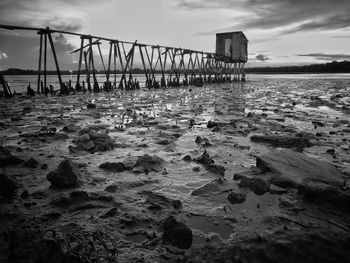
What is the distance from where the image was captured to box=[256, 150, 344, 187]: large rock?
10.5 feet

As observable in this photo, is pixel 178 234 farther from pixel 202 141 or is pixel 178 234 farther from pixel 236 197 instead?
pixel 202 141

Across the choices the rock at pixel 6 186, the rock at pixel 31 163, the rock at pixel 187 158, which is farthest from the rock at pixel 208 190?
the rock at pixel 31 163

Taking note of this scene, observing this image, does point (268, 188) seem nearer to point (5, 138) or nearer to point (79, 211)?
point (79, 211)

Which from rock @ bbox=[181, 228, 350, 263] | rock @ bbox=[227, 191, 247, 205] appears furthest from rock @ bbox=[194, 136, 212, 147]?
rock @ bbox=[181, 228, 350, 263]

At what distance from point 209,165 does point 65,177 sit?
1.97 m

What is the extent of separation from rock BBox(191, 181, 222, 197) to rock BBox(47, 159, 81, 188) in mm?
1447

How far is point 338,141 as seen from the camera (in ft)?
17.4

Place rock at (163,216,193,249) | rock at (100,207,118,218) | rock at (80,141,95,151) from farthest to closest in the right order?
rock at (80,141,95,151)
rock at (100,207,118,218)
rock at (163,216,193,249)

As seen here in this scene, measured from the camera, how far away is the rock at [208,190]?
3027mm

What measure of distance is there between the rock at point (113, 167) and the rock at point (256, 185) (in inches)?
65.9

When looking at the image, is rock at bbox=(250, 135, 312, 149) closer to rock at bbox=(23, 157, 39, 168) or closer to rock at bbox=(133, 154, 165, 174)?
rock at bbox=(133, 154, 165, 174)

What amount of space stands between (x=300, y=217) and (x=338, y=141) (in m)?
3.63

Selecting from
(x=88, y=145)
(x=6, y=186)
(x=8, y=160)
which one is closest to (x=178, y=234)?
(x=6, y=186)

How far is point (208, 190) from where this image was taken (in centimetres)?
311
